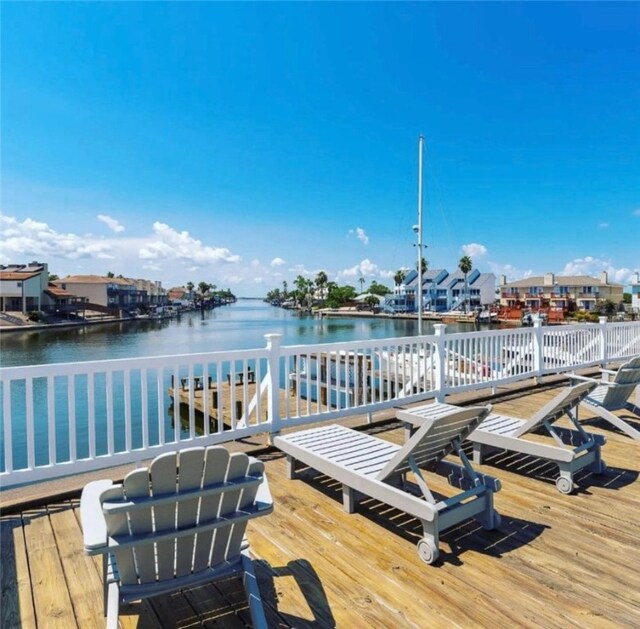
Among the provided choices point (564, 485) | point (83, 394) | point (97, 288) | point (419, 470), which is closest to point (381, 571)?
point (419, 470)

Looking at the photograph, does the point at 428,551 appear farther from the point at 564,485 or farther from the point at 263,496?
the point at 564,485

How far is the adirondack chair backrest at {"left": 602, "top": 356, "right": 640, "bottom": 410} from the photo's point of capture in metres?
4.46

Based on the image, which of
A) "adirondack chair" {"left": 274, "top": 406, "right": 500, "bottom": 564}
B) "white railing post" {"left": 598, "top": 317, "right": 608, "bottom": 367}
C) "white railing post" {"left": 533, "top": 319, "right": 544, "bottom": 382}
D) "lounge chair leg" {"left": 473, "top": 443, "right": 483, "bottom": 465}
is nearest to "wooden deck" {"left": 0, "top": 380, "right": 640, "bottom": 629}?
"adirondack chair" {"left": 274, "top": 406, "right": 500, "bottom": 564}

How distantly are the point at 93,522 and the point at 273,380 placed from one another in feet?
9.00

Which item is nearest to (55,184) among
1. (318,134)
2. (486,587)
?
(318,134)

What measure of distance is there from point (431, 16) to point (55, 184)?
100 feet

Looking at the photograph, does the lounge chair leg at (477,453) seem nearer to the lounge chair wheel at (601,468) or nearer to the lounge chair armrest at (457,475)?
the lounge chair armrest at (457,475)

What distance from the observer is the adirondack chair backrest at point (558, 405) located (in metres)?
3.33

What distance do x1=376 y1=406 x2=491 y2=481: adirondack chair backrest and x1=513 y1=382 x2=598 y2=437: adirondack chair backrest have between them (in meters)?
1.01

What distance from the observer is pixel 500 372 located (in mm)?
6969

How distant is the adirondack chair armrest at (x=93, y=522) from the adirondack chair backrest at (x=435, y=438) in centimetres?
160

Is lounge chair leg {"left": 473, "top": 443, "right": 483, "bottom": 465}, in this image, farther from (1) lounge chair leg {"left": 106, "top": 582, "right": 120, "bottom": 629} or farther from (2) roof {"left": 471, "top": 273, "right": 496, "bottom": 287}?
(2) roof {"left": 471, "top": 273, "right": 496, "bottom": 287}

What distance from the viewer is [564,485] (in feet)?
10.8

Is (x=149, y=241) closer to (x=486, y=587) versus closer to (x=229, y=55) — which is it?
(x=229, y=55)
